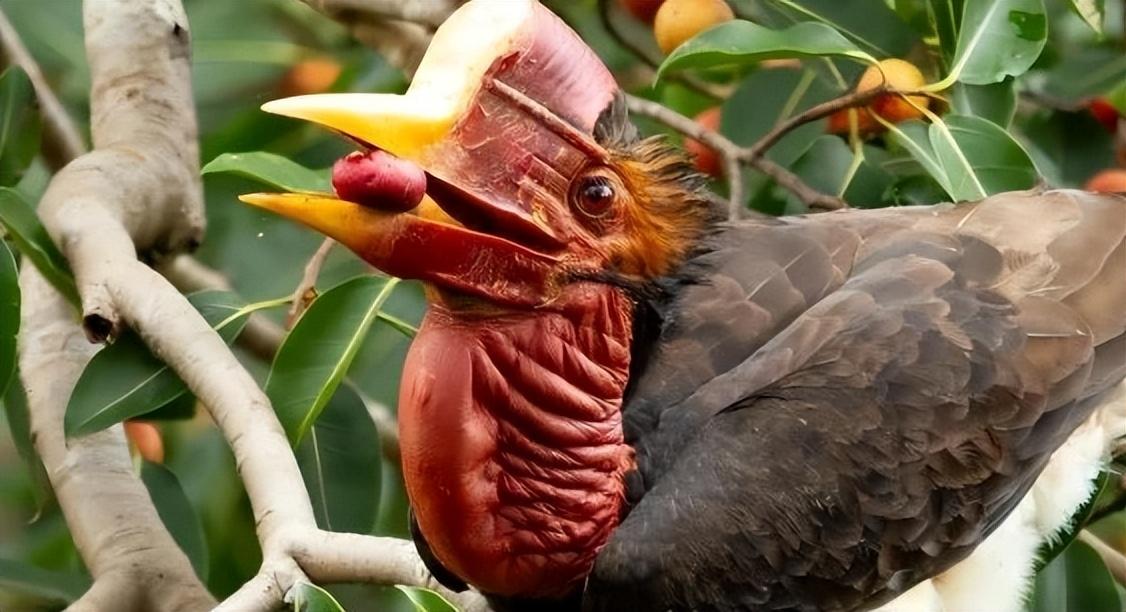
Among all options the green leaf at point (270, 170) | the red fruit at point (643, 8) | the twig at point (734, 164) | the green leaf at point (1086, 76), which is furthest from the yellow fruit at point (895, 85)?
the green leaf at point (270, 170)

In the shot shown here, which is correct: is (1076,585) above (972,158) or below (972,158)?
below

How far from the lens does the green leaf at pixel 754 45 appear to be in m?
1.91

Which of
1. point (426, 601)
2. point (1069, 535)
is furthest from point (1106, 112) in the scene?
point (426, 601)

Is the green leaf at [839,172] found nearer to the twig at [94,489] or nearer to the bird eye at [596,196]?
the bird eye at [596,196]

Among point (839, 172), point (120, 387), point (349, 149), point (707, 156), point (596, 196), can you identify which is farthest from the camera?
point (349, 149)

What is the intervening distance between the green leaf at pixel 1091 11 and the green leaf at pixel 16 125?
1280 millimetres

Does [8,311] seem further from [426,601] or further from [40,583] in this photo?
[426,601]

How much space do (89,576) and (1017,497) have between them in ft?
3.54

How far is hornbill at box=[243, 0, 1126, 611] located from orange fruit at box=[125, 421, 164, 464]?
0.66 meters

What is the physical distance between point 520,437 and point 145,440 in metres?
0.80

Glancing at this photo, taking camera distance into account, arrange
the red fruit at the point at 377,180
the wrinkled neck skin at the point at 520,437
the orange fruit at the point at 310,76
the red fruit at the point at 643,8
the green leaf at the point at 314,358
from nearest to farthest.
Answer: the red fruit at the point at 377,180 < the wrinkled neck skin at the point at 520,437 < the green leaf at the point at 314,358 < the red fruit at the point at 643,8 < the orange fruit at the point at 310,76

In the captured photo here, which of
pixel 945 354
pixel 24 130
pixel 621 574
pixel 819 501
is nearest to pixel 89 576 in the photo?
pixel 24 130

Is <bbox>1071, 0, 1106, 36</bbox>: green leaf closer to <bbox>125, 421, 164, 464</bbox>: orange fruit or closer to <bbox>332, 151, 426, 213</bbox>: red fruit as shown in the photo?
<bbox>332, 151, 426, 213</bbox>: red fruit

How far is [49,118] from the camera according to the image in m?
2.51
